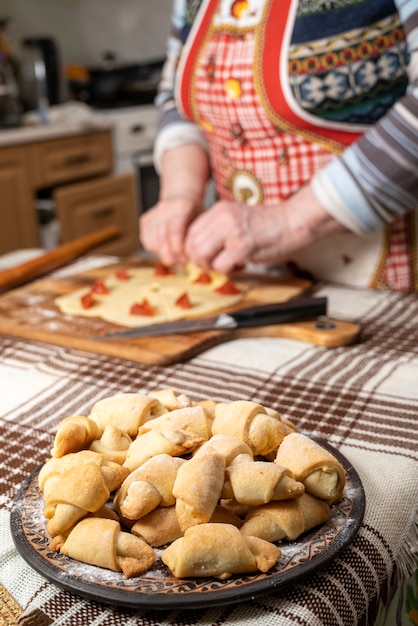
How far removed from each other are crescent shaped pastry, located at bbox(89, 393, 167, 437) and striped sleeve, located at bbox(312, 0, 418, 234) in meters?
0.54

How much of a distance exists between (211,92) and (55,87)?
2600 mm

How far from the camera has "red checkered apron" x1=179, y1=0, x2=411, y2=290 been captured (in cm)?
109

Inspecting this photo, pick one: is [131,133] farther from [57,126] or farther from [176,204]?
[176,204]

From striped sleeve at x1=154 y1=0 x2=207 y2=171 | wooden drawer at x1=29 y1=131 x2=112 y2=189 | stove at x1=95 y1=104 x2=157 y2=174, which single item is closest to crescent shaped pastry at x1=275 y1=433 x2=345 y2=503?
striped sleeve at x1=154 y1=0 x2=207 y2=171

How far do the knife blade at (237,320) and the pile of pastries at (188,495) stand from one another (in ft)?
1.33

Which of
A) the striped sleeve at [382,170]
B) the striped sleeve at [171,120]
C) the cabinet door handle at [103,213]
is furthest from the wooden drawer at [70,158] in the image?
the striped sleeve at [382,170]

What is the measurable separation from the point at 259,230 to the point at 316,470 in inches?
25.0

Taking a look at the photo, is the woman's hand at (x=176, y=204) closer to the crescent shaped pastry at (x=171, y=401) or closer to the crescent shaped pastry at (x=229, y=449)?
the crescent shaped pastry at (x=171, y=401)

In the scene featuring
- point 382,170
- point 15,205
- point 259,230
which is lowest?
point 15,205

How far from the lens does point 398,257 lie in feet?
3.87

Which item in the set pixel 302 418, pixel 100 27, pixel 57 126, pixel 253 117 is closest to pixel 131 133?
pixel 57 126

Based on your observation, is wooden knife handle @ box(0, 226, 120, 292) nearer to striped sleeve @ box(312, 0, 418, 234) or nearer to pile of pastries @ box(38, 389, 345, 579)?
striped sleeve @ box(312, 0, 418, 234)

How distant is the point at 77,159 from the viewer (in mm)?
3111

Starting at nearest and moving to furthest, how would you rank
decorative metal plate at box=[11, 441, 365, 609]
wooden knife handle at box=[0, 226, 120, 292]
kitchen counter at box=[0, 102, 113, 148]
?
decorative metal plate at box=[11, 441, 365, 609] < wooden knife handle at box=[0, 226, 120, 292] < kitchen counter at box=[0, 102, 113, 148]
